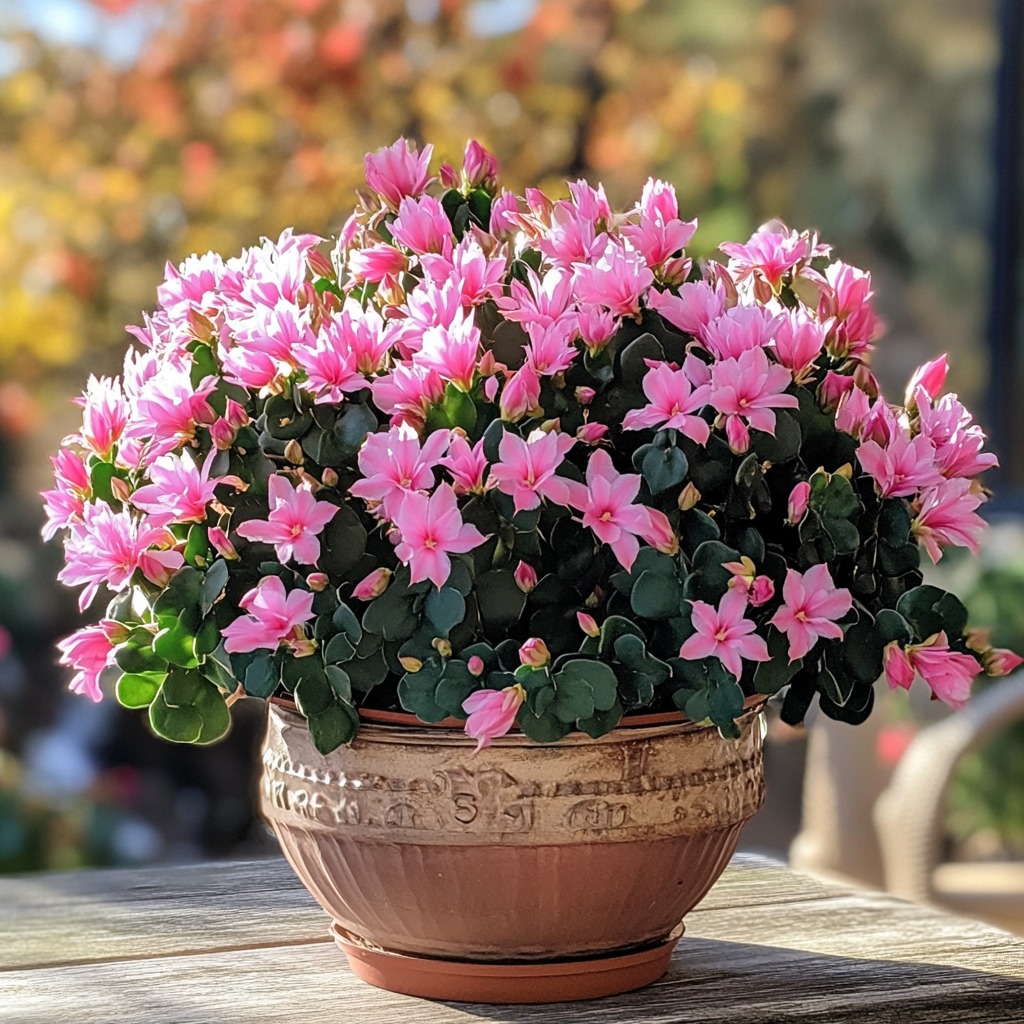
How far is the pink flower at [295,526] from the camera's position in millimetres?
854

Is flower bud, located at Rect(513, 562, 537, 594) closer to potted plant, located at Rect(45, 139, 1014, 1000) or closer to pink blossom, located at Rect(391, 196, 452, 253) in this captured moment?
potted plant, located at Rect(45, 139, 1014, 1000)

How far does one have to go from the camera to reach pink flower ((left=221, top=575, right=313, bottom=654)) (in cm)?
86

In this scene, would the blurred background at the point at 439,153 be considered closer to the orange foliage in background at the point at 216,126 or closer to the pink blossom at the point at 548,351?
the orange foliage in background at the point at 216,126

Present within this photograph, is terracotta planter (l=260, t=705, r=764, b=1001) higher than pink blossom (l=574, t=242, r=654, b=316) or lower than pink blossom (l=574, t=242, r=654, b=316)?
lower

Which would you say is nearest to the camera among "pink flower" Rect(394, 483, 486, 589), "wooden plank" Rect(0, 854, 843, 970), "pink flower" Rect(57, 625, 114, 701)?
"pink flower" Rect(394, 483, 486, 589)

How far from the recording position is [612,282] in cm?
89

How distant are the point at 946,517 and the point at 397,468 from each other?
1.08 ft

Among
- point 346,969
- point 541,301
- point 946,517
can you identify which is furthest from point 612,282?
point 346,969

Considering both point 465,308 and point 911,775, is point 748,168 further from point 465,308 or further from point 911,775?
point 465,308

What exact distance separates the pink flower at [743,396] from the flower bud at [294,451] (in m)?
0.22

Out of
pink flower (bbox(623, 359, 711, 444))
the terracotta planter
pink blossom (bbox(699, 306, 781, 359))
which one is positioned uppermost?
pink blossom (bbox(699, 306, 781, 359))

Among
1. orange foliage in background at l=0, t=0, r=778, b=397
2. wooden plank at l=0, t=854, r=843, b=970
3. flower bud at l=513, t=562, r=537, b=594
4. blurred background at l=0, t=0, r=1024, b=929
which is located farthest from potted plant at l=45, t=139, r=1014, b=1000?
orange foliage in background at l=0, t=0, r=778, b=397

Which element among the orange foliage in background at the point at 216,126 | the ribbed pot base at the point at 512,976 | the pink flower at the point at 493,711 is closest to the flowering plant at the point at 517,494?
the pink flower at the point at 493,711

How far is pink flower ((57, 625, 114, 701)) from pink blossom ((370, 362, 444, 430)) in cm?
22
